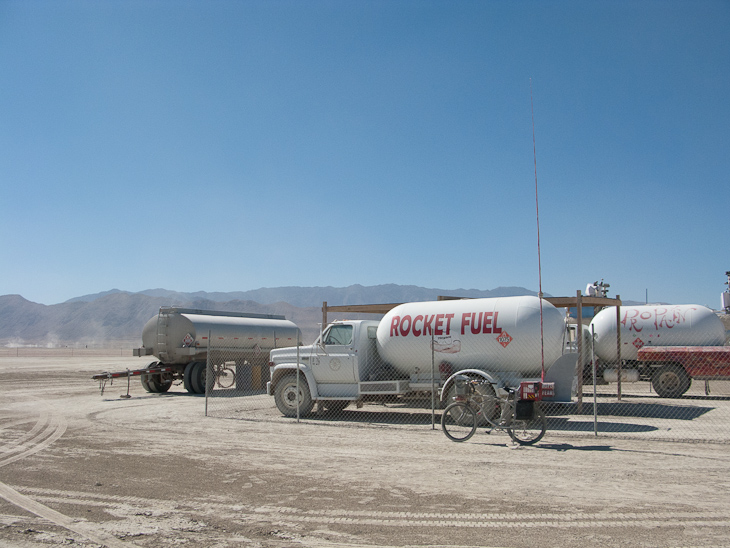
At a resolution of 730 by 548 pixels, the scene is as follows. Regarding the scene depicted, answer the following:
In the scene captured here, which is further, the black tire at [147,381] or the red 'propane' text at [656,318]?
the black tire at [147,381]

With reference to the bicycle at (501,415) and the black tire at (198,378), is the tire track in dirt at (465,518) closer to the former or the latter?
the bicycle at (501,415)

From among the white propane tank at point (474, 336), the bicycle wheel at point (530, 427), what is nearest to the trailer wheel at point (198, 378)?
the white propane tank at point (474, 336)

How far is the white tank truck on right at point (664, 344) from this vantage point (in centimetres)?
1769

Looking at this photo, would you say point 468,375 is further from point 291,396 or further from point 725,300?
point 725,300

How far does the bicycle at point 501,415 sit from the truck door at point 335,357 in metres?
2.86

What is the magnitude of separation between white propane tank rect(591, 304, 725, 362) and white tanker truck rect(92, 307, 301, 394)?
1149 cm

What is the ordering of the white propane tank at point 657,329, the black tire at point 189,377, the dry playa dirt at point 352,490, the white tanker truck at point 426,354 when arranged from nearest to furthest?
1. the dry playa dirt at point 352,490
2. the white tanker truck at point 426,354
3. the white propane tank at point 657,329
4. the black tire at point 189,377

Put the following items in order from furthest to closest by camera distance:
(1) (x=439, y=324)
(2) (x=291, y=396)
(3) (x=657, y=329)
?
(3) (x=657, y=329), (2) (x=291, y=396), (1) (x=439, y=324)

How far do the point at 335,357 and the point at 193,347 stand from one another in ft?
34.0

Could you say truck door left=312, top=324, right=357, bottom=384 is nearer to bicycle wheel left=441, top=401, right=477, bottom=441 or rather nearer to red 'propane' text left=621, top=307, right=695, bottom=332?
bicycle wheel left=441, top=401, right=477, bottom=441

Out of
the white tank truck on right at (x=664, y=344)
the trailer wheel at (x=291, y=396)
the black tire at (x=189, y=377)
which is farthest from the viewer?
the black tire at (x=189, y=377)

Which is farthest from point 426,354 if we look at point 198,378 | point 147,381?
point 147,381

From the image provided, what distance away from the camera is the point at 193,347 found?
2269 cm

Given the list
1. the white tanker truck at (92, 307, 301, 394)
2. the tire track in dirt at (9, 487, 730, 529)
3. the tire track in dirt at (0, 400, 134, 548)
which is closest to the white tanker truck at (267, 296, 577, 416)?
the tire track in dirt at (0, 400, 134, 548)
